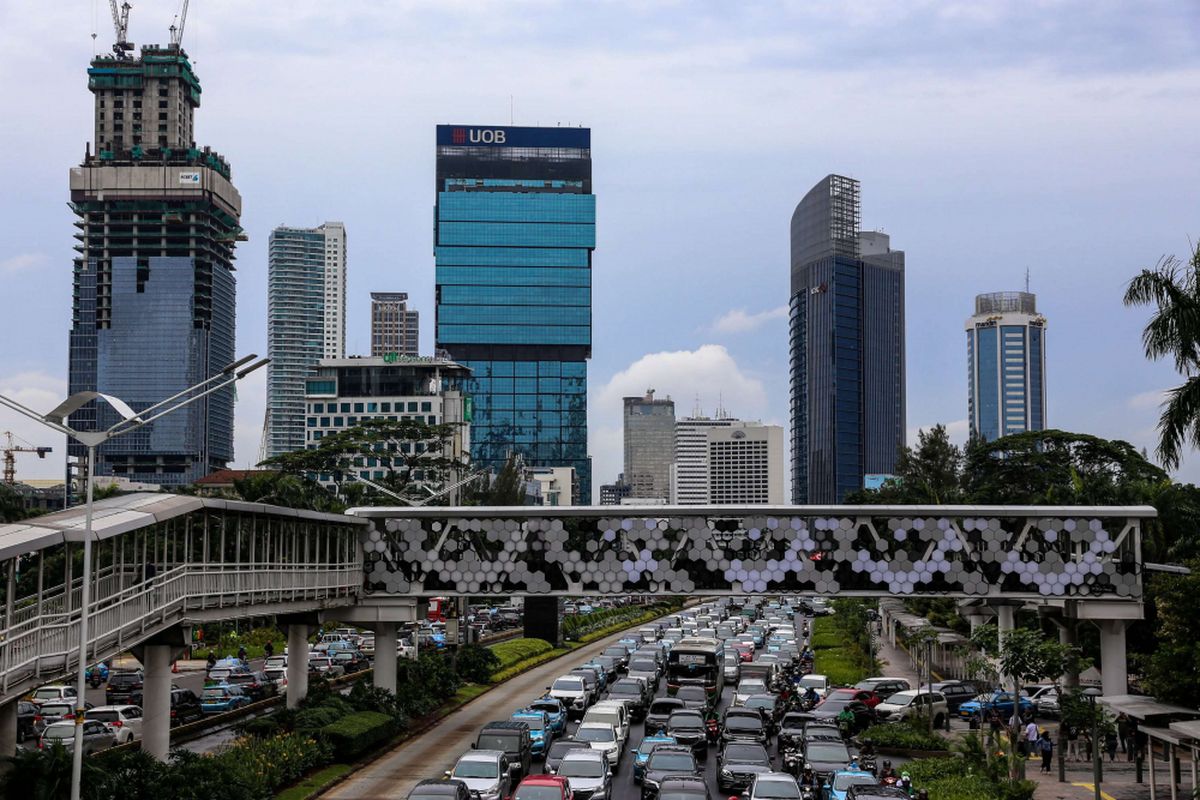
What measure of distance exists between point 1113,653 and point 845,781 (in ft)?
69.2

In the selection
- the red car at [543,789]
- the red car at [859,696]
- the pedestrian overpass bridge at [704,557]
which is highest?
the pedestrian overpass bridge at [704,557]

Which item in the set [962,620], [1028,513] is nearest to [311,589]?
[1028,513]

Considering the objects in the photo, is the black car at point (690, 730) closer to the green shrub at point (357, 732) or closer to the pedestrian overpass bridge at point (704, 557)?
the pedestrian overpass bridge at point (704, 557)

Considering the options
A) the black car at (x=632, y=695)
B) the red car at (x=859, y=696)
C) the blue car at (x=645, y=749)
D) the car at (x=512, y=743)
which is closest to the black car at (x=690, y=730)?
the blue car at (x=645, y=749)

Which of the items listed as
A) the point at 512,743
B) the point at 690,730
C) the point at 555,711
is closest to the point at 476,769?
the point at 512,743

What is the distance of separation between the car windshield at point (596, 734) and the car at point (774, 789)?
1060 cm

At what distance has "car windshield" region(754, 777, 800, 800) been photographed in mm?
29219

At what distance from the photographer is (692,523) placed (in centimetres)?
4975

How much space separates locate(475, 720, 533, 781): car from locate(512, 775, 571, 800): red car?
6.21 metres

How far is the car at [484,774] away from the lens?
31.6 m

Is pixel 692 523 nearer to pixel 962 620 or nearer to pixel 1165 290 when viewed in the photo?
pixel 1165 290

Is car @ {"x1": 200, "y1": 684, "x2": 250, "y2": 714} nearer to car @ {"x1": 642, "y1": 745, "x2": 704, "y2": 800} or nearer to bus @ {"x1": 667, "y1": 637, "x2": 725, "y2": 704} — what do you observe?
bus @ {"x1": 667, "y1": 637, "x2": 725, "y2": 704}

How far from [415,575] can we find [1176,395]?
2921cm

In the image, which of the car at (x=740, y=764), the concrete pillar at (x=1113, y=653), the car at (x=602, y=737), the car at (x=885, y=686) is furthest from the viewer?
the car at (x=885, y=686)
